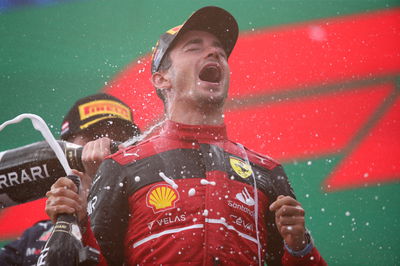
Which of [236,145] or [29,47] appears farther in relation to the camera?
[29,47]

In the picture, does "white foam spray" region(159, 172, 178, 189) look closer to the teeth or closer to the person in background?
the teeth

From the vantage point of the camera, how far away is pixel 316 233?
296 cm

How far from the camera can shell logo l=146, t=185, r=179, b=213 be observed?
1.38 metres

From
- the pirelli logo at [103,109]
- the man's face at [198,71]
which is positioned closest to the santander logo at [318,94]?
the pirelli logo at [103,109]

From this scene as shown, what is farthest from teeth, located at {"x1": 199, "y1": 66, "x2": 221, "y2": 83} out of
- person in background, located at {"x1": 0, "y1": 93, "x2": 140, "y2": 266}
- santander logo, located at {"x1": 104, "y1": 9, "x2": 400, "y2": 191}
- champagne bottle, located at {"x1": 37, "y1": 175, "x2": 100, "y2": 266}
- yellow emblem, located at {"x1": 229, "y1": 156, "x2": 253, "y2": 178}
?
santander logo, located at {"x1": 104, "y1": 9, "x2": 400, "y2": 191}

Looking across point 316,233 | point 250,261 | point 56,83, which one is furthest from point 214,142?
point 56,83

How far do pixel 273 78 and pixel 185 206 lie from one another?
2.18m

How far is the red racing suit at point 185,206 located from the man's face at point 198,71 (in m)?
0.13

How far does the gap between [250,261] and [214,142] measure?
39 centimetres

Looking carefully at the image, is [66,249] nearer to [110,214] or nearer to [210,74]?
[110,214]

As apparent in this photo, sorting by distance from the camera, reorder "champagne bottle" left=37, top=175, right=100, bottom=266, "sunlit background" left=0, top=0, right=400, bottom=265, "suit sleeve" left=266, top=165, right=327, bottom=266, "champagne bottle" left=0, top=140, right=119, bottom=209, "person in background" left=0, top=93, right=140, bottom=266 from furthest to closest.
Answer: "sunlit background" left=0, top=0, right=400, bottom=265 → "person in background" left=0, top=93, right=140, bottom=266 → "champagne bottle" left=0, top=140, right=119, bottom=209 → "suit sleeve" left=266, top=165, right=327, bottom=266 → "champagne bottle" left=37, top=175, right=100, bottom=266

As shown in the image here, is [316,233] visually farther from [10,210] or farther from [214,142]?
[10,210]

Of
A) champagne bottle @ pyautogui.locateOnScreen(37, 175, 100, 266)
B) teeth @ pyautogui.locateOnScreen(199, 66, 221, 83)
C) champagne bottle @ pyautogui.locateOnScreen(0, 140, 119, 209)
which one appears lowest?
champagne bottle @ pyautogui.locateOnScreen(37, 175, 100, 266)

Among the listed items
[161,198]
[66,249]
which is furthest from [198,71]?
[66,249]
